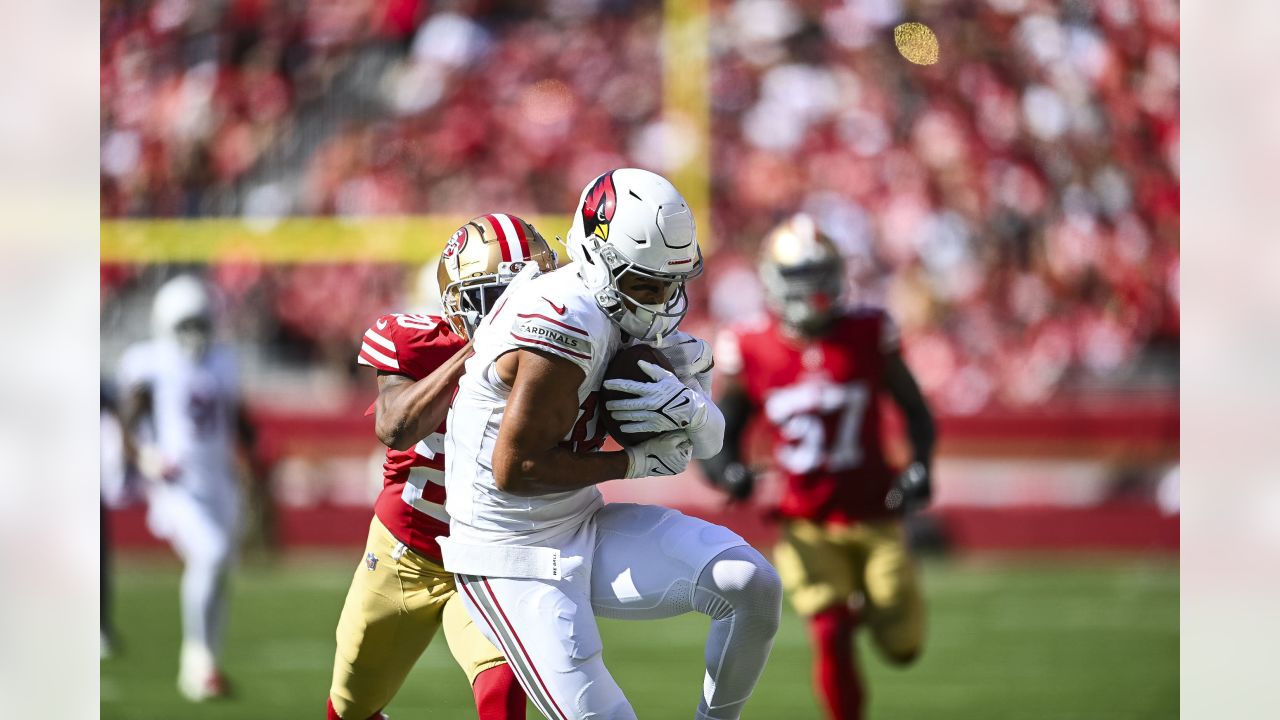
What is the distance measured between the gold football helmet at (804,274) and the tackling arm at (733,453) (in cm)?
26

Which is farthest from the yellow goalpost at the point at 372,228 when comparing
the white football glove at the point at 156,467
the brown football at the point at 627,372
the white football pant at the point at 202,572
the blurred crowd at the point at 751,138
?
the brown football at the point at 627,372

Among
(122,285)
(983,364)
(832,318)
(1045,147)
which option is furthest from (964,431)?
(122,285)

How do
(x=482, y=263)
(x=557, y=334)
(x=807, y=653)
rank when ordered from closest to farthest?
(x=557, y=334) → (x=482, y=263) → (x=807, y=653)

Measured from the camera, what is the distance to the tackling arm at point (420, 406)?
9.56 ft

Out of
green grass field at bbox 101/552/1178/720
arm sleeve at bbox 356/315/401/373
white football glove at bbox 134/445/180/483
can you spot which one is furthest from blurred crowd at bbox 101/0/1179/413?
arm sleeve at bbox 356/315/401/373

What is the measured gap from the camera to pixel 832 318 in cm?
451

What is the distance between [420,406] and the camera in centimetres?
293

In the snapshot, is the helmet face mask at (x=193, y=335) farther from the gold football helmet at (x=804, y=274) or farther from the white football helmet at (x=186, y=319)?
the gold football helmet at (x=804, y=274)

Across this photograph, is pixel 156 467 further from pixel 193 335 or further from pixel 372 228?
pixel 372 228

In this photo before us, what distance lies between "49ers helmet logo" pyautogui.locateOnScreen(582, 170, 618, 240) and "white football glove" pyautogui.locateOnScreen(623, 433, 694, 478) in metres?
0.38

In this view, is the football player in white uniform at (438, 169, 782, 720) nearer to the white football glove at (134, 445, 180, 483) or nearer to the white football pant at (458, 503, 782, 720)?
the white football pant at (458, 503, 782, 720)

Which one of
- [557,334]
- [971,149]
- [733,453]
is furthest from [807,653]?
[971,149]

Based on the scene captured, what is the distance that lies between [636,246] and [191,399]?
360 cm

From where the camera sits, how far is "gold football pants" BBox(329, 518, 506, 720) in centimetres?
322
